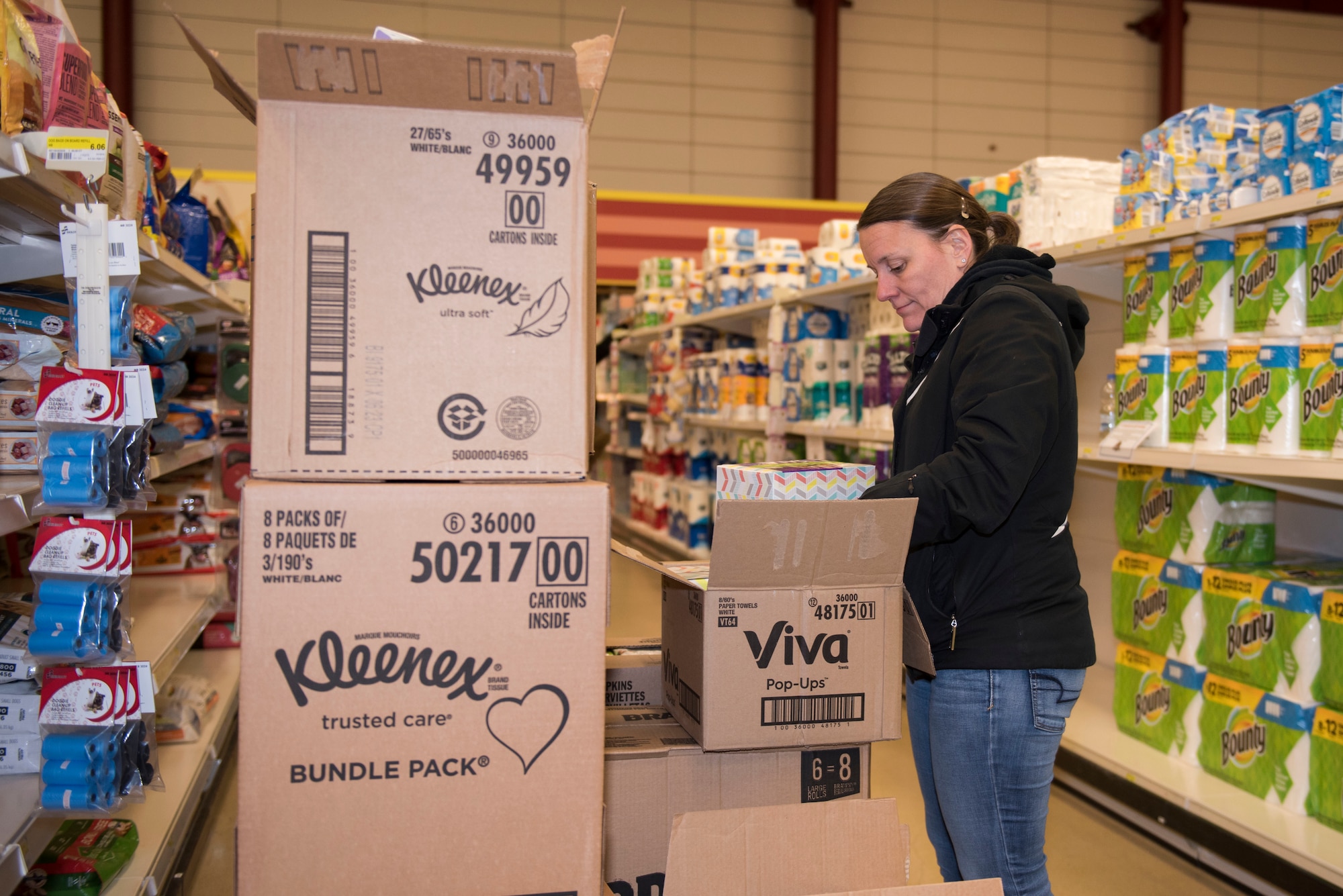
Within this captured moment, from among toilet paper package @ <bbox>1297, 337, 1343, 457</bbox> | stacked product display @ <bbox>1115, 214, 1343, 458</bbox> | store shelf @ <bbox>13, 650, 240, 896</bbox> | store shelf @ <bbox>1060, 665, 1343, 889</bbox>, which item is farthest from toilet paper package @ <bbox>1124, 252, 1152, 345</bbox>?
store shelf @ <bbox>13, 650, 240, 896</bbox>

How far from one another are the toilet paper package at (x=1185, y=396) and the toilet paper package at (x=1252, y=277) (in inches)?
5.7

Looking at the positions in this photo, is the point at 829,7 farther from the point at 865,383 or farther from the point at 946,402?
the point at 946,402

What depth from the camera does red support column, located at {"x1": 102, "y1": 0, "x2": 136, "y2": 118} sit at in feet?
26.0

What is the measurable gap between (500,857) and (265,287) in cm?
68

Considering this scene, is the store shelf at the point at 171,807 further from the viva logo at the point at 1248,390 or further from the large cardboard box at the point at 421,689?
the viva logo at the point at 1248,390

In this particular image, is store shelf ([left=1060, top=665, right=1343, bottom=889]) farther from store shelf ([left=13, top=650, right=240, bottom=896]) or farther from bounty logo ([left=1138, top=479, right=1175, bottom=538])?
store shelf ([left=13, top=650, right=240, bottom=896])

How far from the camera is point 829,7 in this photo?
29.3ft

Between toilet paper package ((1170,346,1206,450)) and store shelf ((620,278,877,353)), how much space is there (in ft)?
3.67

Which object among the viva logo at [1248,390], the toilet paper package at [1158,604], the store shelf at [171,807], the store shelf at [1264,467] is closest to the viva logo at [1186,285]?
the viva logo at [1248,390]

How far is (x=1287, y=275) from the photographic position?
7.82 feet

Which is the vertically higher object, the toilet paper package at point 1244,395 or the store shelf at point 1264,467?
the toilet paper package at point 1244,395

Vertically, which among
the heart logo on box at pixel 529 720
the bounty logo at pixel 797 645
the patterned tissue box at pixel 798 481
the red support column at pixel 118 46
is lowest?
the heart logo on box at pixel 529 720

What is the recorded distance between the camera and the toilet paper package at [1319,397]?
225 cm

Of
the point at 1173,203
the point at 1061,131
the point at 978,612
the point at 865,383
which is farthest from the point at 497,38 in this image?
the point at 978,612
